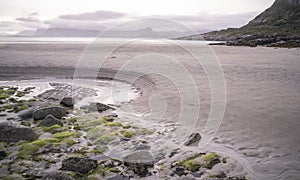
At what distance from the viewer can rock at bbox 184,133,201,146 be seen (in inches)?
328

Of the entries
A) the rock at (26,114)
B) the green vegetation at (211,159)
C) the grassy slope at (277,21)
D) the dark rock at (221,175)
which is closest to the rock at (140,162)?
the green vegetation at (211,159)

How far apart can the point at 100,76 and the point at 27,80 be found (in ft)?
20.2

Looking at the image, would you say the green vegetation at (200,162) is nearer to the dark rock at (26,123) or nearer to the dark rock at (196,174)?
the dark rock at (196,174)

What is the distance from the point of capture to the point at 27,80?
70.2 feet

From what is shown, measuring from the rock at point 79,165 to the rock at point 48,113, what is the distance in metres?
4.78

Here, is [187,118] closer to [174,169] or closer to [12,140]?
[174,169]

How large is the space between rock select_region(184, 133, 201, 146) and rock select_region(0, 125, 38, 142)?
5.33 m

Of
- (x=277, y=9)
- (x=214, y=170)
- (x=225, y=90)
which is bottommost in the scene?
(x=214, y=170)

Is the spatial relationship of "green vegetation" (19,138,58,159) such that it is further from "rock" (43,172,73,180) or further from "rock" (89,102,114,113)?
"rock" (89,102,114,113)

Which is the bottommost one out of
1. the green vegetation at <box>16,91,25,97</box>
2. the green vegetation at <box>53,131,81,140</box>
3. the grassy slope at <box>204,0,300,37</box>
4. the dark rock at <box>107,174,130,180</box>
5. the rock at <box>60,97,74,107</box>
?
the dark rock at <box>107,174,130,180</box>

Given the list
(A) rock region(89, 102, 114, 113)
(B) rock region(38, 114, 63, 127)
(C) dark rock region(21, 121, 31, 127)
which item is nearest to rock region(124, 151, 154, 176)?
(B) rock region(38, 114, 63, 127)

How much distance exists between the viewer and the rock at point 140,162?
21.8 ft

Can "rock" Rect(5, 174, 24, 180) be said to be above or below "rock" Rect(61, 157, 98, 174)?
below

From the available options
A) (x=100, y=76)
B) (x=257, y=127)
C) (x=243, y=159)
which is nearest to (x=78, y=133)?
(x=243, y=159)
